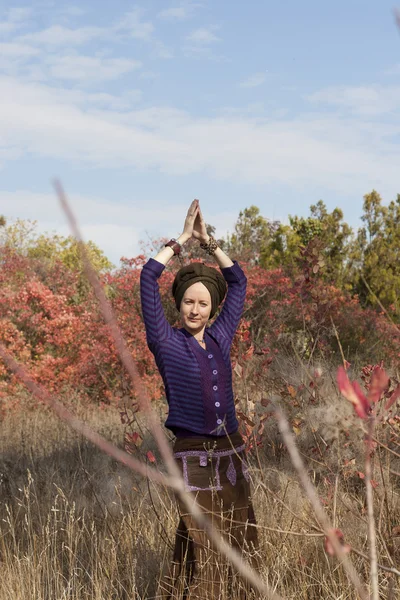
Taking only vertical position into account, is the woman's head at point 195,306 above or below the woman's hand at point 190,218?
below

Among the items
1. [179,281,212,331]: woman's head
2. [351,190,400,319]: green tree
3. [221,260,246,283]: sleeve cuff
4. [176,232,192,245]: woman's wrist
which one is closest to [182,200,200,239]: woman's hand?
[176,232,192,245]: woman's wrist

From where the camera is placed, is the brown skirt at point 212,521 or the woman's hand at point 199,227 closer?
the brown skirt at point 212,521

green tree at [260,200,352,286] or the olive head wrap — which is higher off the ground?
green tree at [260,200,352,286]

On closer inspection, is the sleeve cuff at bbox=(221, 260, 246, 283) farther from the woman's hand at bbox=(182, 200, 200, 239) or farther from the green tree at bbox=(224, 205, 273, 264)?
the green tree at bbox=(224, 205, 273, 264)

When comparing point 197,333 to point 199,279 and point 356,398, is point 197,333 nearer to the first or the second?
point 199,279

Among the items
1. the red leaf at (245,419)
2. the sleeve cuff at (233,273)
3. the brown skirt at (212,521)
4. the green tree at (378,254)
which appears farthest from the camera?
the green tree at (378,254)

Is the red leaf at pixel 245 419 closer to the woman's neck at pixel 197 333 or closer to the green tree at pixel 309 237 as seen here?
the woman's neck at pixel 197 333

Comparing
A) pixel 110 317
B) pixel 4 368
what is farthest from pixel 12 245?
pixel 110 317

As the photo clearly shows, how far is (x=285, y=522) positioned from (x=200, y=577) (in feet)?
3.18

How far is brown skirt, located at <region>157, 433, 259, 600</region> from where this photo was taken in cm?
266

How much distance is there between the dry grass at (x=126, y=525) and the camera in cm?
292

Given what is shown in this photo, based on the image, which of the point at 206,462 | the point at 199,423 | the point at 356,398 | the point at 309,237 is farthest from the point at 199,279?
the point at 309,237

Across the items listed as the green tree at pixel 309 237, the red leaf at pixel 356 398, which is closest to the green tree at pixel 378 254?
the green tree at pixel 309 237

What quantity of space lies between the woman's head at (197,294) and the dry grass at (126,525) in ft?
2.27
